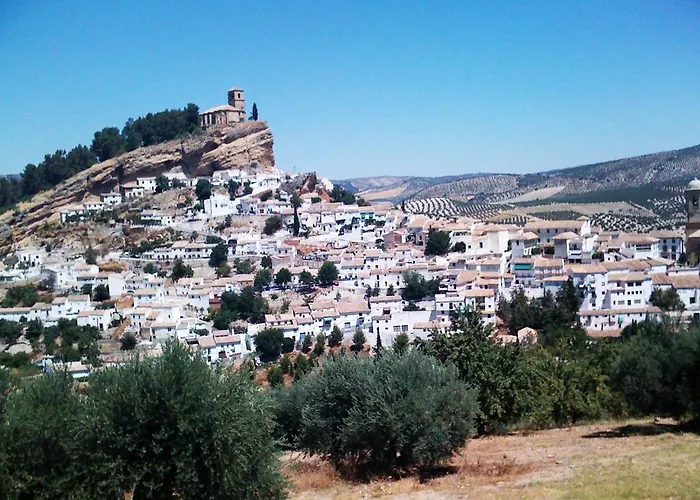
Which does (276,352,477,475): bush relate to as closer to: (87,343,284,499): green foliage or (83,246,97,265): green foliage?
(87,343,284,499): green foliage

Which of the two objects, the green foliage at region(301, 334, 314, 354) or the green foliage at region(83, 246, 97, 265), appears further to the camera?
the green foliage at region(83, 246, 97, 265)

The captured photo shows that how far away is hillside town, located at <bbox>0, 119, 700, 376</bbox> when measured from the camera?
127 ft

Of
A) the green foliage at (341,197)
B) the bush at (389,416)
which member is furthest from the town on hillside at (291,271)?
the bush at (389,416)

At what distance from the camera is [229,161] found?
68750 mm

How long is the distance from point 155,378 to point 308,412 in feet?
15.9

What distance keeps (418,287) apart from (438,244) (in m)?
6.85

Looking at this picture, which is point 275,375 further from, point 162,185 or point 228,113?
point 228,113

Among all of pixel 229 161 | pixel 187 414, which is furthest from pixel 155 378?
pixel 229 161

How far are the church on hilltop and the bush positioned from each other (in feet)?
202

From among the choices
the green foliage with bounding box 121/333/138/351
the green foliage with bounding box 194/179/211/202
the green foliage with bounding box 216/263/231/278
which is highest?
the green foliage with bounding box 194/179/211/202

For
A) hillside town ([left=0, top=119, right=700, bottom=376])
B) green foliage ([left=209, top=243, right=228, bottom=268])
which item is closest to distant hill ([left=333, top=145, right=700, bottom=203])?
hillside town ([left=0, top=119, right=700, bottom=376])

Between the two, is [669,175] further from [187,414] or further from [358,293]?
[187,414]

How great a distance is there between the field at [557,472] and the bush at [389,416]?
0.44 meters

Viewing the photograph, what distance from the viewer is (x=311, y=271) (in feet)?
158
